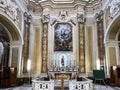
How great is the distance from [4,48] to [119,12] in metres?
7.76

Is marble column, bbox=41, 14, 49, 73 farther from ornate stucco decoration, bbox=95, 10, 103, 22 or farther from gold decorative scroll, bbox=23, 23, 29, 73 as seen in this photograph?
ornate stucco decoration, bbox=95, 10, 103, 22

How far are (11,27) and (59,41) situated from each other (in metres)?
4.31

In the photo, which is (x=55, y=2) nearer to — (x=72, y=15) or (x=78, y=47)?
(x=72, y=15)

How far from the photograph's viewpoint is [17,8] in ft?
36.8

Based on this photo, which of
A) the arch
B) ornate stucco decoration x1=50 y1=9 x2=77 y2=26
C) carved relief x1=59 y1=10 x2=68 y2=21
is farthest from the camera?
carved relief x1=59 y1=10 x2=68 y2=21

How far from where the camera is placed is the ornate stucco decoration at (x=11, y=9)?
897cm

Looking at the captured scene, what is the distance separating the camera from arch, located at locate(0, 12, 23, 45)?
9.49 m

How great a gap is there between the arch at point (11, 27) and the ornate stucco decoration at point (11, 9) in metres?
0.27

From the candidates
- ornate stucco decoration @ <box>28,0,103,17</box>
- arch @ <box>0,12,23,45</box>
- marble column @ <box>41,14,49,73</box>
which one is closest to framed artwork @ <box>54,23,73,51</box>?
marble column @ <box>41,14,49,73</box>

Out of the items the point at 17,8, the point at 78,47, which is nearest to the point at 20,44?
the point at 17,8

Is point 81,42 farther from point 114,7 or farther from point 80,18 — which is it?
point 114,7

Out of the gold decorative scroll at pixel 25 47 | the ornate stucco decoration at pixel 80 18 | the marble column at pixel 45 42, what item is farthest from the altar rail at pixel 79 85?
the ornate stucco decoration at pixel 80 18

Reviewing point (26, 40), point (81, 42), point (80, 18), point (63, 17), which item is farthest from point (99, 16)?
point (26, 40)

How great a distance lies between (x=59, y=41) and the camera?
13.6 meters
